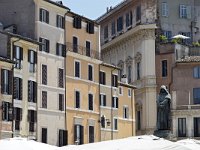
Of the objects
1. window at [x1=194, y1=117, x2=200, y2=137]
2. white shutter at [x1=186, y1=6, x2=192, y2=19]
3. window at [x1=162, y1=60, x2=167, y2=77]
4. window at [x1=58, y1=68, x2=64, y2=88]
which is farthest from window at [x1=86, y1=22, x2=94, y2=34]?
white shutter at [x1=186, y1=6, x2=192, y2=19]

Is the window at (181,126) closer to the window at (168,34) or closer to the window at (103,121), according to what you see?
the window at (168,34)

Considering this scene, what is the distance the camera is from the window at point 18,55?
55303mm

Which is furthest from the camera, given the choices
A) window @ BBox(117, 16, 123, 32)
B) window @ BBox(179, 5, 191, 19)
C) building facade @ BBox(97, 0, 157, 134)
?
window @ BBox(179, 5, 191, 19)

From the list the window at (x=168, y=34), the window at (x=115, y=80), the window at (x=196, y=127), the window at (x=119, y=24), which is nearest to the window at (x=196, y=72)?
the window at (x=196, y=127)

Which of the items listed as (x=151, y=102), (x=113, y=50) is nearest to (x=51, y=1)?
(x=151, y=102)

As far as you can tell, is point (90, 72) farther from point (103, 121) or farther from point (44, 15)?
point (44, 15)

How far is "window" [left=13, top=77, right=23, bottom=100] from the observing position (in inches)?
2151

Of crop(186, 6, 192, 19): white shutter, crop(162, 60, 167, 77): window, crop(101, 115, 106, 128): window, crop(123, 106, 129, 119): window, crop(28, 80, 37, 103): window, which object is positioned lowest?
crop(101, 115, 106, 128): window

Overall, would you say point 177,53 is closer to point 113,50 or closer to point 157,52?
point 157,52

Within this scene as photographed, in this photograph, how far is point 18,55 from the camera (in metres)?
56.0

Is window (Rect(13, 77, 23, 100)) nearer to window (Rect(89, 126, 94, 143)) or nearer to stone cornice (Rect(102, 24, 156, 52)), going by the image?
window (Rect(89, 126, 94, 143))

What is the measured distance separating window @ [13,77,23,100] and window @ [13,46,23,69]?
1.06 metres

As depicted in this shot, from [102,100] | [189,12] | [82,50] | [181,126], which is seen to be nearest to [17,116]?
[82,50]

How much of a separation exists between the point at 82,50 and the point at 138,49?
1770cm
